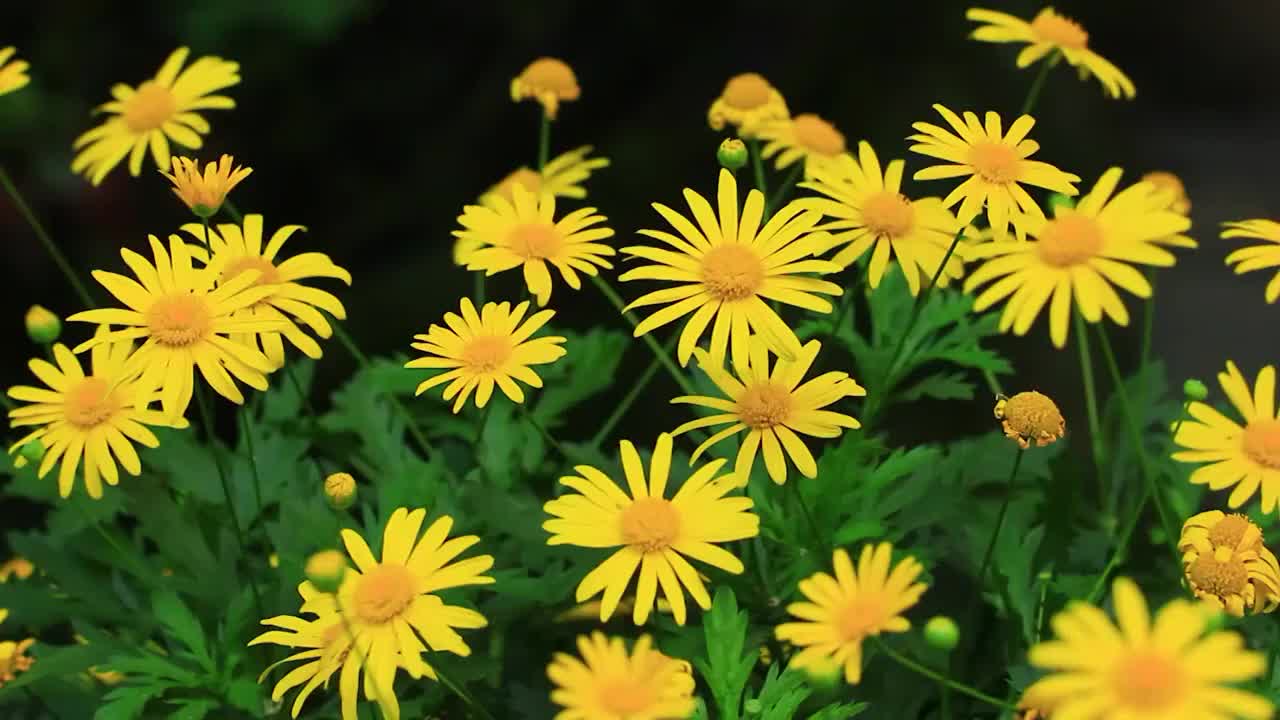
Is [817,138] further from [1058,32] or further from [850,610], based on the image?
[850,610]

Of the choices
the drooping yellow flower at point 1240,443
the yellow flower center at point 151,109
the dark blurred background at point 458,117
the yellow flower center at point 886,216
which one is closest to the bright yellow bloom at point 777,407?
the yellow flower center at point 886,216

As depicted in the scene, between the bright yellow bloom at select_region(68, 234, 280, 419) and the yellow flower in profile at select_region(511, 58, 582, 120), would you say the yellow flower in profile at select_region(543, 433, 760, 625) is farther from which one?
the yellow flower in profile at select_region(511, 58, 582, 120)

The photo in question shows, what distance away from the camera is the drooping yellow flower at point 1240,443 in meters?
0.74

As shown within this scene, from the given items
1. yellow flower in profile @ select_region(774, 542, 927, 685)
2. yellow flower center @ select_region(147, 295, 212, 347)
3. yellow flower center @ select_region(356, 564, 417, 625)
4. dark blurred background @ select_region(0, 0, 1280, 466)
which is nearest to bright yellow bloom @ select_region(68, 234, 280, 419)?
yellow flower center @ select_region(147, 295, 212, 347)

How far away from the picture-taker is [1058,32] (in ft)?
3.34

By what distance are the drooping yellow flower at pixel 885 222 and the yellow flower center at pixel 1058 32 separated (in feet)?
0.89

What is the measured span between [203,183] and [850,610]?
0.46 metres

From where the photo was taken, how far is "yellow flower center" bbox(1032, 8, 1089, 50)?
1.01 metres

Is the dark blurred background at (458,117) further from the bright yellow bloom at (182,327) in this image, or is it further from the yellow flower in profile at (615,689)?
the yellow flower in profile at (615,689)

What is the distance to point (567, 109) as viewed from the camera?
94.3 inches

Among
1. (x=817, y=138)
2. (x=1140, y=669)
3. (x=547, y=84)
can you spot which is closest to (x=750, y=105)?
(x=817, y=138)

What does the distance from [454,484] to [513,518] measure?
0.10m

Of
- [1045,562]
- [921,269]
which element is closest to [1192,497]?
[1045,562]

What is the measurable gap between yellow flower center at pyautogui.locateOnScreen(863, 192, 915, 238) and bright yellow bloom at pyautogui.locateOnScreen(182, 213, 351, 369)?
0.32 metres
